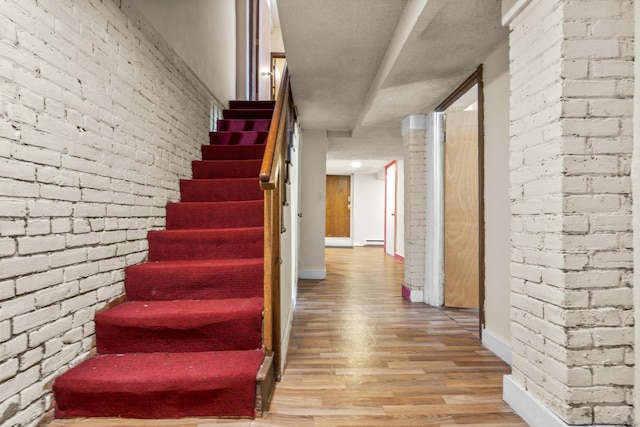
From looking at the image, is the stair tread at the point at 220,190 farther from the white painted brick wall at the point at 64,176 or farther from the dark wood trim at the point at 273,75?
the dark wood trim at the point at 273,75

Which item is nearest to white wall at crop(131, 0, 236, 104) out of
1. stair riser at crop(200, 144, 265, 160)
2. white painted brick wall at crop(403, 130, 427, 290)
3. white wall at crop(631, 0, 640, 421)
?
stair riser at crop(200, 144, 265, 160)

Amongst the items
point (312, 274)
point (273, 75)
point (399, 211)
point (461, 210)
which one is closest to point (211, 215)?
point (461, 210)

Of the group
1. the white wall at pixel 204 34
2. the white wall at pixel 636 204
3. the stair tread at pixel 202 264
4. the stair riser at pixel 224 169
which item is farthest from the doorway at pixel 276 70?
the white wall at pixel 636 204

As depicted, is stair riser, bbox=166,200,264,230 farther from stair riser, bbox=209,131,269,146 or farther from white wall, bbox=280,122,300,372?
stair riser, bbox=209,131,269,146

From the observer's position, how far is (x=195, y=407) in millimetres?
1604

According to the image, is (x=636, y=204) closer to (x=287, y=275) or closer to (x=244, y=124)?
(x=287, y=275)

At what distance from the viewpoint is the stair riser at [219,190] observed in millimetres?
2926

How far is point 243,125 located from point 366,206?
7173mm

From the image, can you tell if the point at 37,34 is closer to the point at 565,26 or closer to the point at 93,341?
the point at 93,341

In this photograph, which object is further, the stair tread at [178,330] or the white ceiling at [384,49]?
the white ceiling at [384,49]

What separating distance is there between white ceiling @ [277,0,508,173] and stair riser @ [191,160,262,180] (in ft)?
3.04

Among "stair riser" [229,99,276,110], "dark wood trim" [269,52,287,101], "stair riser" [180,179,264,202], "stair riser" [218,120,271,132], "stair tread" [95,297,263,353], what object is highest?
"dark wood trim" [269,52,287,101]

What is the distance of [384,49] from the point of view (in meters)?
2.69

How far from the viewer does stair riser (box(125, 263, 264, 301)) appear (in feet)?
6.95
